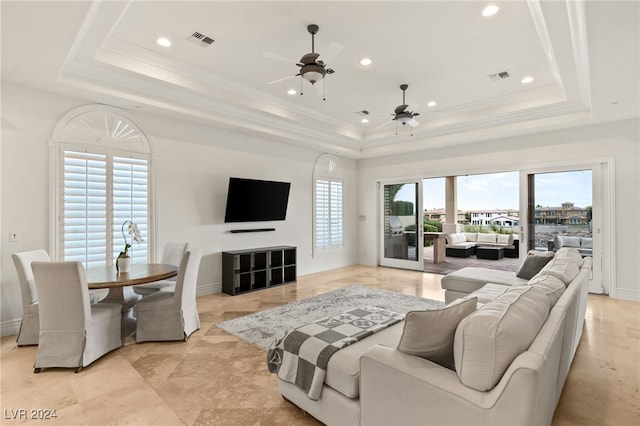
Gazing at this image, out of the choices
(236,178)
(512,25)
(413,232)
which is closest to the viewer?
(512,25)

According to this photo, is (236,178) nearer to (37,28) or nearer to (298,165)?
(298,165)

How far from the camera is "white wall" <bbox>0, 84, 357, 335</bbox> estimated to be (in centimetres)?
368

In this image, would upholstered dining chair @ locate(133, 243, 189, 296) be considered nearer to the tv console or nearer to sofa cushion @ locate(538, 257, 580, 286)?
the tv console

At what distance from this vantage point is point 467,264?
29.2ft

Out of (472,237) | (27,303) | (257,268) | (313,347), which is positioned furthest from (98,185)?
(472,237)

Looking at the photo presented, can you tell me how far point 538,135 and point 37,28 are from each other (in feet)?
22.2

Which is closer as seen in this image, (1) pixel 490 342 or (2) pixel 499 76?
(1) pixel 490 342

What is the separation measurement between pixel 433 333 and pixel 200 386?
6.20 ft

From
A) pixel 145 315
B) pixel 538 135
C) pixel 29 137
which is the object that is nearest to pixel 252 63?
pixel 29 137

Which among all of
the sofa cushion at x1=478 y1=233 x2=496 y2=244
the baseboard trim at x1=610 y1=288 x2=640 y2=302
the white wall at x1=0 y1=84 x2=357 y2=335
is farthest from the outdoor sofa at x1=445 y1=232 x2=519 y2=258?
the baseboard trim at x1=610 y1=288 x2=640 y2=302

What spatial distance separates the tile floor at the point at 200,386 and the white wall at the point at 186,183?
1.27m

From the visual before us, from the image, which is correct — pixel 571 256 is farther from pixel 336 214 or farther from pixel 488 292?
pixel 336 214

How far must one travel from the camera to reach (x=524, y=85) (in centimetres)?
483

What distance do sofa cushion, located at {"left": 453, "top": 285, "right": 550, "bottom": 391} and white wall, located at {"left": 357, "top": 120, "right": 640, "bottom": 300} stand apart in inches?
192
